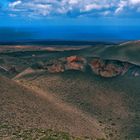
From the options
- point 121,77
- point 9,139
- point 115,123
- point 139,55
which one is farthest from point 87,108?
point 139,55

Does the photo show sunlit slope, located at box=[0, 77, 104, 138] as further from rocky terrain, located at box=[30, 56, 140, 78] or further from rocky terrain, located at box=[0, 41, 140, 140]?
A: rocky terrain, located at box=[30, 56, 140, 78]

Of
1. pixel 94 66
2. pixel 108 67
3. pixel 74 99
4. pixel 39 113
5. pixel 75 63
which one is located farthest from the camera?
pixel 75 63

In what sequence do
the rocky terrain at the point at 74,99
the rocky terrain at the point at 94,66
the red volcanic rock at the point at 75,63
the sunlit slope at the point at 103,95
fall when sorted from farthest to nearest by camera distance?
the red volcanic rock at the point at 75,63
the rocky terrain at the point at 94,66
the sunlit slope at the point at 103,95
the rocky terrain at the point at 74,99

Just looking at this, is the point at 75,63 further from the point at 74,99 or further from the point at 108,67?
the point at 74,99

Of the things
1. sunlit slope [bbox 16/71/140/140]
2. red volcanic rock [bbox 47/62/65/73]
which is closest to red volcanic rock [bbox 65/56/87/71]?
red volcanic rock [bbox 47/62/65/73]

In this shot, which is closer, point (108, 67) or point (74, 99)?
point (74, 99)

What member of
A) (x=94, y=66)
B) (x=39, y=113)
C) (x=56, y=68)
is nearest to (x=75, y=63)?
(x=94, y=66)

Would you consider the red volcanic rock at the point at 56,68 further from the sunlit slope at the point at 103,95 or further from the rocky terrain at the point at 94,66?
the sunlit slope at the point at 103,95

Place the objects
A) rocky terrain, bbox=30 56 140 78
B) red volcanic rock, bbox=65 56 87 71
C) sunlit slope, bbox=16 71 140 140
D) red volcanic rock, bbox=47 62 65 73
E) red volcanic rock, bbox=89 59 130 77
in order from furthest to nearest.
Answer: red volcanic rock, bbox=65 56 87 71, rocky terrain, bbox=30 56 140 78, red volcanic rock, bbox=89 59 130 77, red volcanic rock, bbox=47 62 65 73, sunlit slope, bbox=16 71 140 140

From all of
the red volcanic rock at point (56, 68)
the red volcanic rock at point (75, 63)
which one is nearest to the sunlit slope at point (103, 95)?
the red volcanic rock at point (56, 68)

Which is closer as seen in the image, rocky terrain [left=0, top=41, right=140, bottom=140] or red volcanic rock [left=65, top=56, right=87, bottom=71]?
rocky terrain [left=0, top=41, right=140, bottom=140]

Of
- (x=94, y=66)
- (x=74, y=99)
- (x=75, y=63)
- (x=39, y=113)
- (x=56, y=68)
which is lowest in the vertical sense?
(x=74, y=99)
